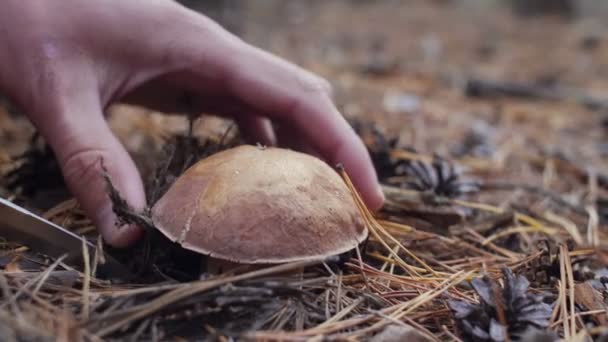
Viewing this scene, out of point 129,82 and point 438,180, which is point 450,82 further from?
point 129,82

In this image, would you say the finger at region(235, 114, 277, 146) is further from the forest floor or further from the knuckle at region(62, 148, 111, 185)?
the knuckle at region(62, 148, 111, 185)

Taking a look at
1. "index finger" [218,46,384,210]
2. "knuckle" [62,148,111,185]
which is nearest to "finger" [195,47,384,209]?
"index finger" [218,46,384,210]

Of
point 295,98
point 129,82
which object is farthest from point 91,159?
point 295,98

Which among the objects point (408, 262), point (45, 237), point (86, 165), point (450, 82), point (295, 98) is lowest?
point (450, 82)

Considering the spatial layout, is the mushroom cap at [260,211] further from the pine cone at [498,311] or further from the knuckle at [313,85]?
the knuckle at [313,85]

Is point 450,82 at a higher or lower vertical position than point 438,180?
lower

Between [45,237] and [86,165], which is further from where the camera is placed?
[86,165]

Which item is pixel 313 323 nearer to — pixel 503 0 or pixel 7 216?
pixel 7 216
